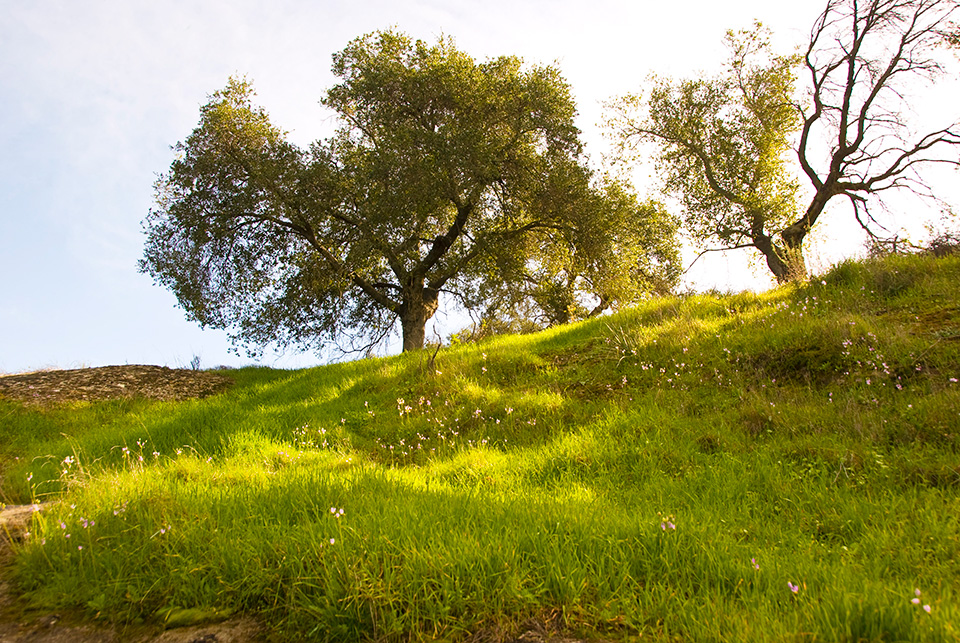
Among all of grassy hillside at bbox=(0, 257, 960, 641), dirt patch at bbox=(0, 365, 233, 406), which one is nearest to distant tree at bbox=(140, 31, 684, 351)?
dirt patch at bbox=(0, 365, 233, 406)

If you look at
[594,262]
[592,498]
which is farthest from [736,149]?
[592,498]

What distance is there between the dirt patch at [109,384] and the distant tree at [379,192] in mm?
3890

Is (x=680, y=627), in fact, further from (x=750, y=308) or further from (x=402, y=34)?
(x=402, y=34)

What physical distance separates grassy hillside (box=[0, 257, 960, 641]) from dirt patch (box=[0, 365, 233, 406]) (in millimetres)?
3838

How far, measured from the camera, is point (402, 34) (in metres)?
19.6

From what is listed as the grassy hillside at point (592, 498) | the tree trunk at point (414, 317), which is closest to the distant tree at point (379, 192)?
the tree trunk at point (414, 317)

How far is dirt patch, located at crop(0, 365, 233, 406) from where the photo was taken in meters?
11.9

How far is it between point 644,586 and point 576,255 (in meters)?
16.7

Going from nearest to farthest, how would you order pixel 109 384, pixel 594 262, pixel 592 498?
pixel 592 498 < pixel 109 384 < pixel 594 262

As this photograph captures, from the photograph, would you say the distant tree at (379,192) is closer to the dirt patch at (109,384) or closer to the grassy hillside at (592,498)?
the dirt patch at (109,384)

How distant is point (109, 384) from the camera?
1305 cm

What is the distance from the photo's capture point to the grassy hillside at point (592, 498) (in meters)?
2.80

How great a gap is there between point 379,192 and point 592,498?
1408 centimetres

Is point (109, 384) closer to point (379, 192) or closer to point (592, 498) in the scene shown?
point (379, 192)
